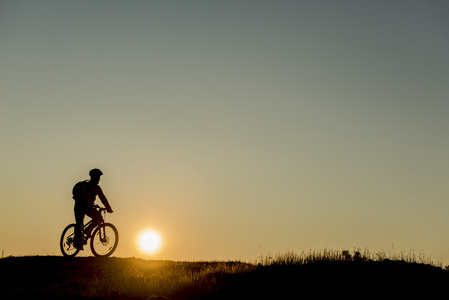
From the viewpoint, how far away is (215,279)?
15.5m

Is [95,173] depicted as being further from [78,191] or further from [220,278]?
[220,278]

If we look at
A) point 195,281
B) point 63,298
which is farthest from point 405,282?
point 63,298

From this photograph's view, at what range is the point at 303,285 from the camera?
15000 millimetres

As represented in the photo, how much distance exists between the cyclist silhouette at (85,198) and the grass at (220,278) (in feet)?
3.23

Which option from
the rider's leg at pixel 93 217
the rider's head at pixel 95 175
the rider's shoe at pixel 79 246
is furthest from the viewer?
the rider's leg at pixel 93 217

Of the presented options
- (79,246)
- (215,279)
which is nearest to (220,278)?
(215,279)

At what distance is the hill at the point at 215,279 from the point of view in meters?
14.0

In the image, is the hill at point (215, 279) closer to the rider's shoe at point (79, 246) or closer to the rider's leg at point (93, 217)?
the rider's shoe at point (79, 246)

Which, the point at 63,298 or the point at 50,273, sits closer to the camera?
the point at 63,298

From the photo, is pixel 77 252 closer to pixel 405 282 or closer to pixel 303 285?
pixel 303 285

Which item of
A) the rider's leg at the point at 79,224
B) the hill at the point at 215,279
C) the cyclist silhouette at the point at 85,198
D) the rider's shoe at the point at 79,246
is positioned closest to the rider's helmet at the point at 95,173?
the cyclist silhouette at the point at 85,198

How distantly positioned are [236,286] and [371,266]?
16.5ft

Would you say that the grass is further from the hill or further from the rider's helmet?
the rider's helmet

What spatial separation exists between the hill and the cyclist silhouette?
3.42ft
